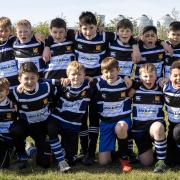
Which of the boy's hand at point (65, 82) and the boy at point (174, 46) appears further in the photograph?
the boy at point (174, 46)

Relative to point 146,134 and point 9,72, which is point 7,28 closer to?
point 9,72

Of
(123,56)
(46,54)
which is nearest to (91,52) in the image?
(123,56)

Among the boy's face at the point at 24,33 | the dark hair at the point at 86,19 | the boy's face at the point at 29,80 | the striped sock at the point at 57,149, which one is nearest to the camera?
the striped sock at the point at 57,149

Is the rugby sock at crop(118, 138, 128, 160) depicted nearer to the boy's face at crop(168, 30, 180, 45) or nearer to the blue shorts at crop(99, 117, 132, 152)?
the blue shorts at crop(99, 117, 132, 152)

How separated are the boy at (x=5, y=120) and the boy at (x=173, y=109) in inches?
78.6

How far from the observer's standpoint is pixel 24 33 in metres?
6.32

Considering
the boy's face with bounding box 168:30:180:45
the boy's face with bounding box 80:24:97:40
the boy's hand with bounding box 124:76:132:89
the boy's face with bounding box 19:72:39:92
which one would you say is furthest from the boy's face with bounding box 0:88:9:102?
the boy's face with bounding box 168:30:180:45

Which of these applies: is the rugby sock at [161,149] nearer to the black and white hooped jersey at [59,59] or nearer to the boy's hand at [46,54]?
the black and white hooped jersey at [59,59]

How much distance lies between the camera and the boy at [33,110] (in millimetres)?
5629

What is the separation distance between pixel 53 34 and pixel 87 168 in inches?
78.6

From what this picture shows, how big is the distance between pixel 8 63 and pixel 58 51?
0.75 metres

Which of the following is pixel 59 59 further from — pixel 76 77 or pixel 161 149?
pixel 161 149

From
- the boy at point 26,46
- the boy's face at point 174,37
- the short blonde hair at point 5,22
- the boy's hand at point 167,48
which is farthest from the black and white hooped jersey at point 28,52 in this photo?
the boy's face at point 174,37

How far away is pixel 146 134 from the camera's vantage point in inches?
224
